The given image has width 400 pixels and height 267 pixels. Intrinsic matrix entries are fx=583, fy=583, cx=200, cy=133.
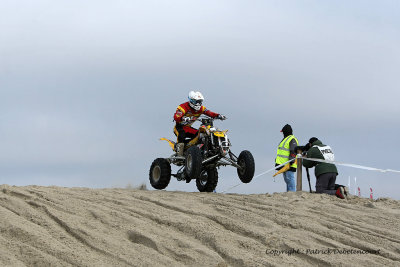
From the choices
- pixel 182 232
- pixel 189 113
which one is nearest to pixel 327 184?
pixel 189 113

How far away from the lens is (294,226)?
8.66 m

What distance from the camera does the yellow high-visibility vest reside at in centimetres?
1367

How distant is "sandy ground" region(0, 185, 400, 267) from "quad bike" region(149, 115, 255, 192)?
200 centimetres

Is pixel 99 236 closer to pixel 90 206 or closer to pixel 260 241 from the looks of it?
pixel 90 206

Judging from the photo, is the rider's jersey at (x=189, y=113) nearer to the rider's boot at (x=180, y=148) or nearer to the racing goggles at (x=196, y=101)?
the racing goggles at (x=196, y=101)

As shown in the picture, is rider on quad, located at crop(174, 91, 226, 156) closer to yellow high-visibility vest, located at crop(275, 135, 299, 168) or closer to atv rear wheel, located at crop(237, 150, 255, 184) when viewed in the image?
atv rear wheel, located at crop(237, 150, 255, 184)

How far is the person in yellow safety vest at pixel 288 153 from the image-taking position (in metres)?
13.3

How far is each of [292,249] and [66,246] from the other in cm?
290

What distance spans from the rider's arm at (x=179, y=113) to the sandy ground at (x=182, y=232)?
10.2ft

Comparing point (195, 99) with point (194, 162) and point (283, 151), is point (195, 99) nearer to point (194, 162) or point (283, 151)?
point (194, 162)

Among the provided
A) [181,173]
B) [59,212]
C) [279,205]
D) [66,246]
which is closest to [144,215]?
[59,212]

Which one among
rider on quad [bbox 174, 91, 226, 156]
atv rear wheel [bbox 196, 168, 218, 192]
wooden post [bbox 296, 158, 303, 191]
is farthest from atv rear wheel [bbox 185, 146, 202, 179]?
wooden post [bbox 296, 158, 303, 191]

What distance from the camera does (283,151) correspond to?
13.8 metres

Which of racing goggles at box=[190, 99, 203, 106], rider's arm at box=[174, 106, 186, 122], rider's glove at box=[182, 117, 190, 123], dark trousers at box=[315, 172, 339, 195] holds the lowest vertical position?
dark trousers at box=[315, 172, 339, 195]
